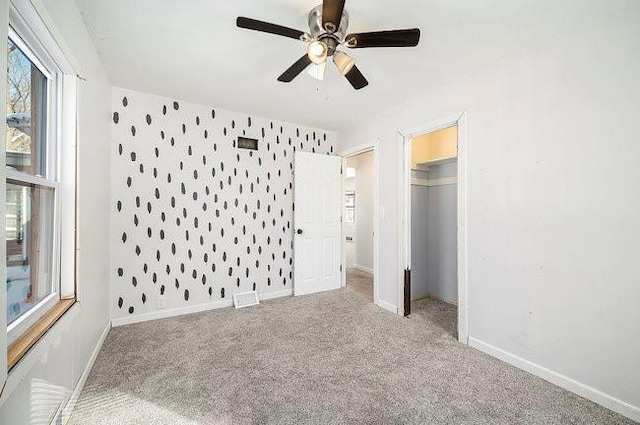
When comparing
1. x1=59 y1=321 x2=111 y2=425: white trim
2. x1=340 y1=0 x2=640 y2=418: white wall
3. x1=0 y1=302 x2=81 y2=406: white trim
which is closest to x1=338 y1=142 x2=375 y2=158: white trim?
x1=340 y1=0 x2=640 y2=418: white wall

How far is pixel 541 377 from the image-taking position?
1970mm

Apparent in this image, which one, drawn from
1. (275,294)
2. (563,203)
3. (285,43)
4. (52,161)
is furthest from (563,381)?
(52,161)

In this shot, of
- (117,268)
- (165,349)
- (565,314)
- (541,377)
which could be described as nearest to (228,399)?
(165,349)

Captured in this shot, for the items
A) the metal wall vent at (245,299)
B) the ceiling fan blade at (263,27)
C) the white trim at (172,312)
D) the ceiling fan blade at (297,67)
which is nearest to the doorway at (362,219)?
the metal wall vent at (245,299)

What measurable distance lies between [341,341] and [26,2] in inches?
112

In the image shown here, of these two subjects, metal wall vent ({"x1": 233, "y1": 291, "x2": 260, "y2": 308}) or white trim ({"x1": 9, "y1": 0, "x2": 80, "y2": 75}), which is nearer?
white trim ({"x1": 9, "y1": 0, "x2": 80, "y2": 75})

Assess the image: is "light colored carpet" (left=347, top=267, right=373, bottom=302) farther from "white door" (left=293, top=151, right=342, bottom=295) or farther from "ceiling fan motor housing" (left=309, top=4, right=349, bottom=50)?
"ceiling fan motor housing" (left=309, top=4, right=349, bottom=50)

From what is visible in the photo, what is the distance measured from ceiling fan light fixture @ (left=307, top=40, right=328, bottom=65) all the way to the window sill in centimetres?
197

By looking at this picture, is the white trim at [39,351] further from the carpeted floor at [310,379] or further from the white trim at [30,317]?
the carpeted floor at [310,379]

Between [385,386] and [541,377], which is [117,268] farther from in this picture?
[541,377]

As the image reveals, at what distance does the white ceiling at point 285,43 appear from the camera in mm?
1692

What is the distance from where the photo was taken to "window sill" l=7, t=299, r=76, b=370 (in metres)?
1.00

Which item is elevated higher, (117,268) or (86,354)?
(117,268)

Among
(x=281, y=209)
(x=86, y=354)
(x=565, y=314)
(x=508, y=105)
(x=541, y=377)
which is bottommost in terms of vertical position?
(x=541, y=377)
